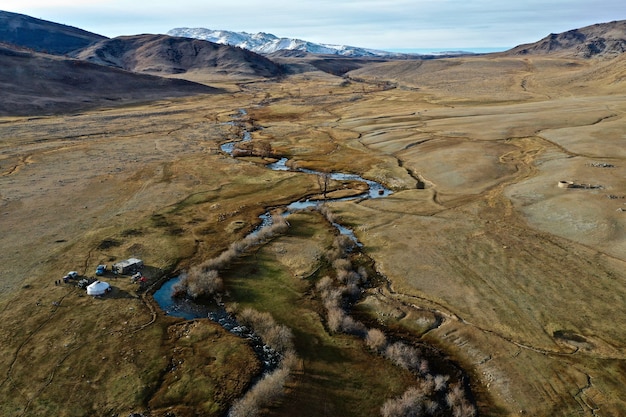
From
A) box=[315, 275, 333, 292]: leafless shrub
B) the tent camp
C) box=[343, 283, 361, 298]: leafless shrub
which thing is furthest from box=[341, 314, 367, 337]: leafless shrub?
the tent camp

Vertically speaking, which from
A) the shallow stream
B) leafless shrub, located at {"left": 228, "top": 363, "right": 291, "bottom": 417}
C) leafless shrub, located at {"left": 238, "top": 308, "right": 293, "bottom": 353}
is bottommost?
the shallow stream

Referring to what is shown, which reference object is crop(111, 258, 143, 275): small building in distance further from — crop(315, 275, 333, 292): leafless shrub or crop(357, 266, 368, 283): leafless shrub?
crop(357, 266, 368, 283): leafless shrub

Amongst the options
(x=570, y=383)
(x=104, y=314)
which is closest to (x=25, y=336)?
(x=104, y=314)

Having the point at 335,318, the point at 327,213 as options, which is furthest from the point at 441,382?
the point at 327,213

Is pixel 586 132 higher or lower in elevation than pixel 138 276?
higher

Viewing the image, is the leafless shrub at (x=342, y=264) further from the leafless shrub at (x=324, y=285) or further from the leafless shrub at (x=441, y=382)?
the leafless shrub at (x=441, y=382)

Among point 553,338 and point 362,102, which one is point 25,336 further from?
point 362,102

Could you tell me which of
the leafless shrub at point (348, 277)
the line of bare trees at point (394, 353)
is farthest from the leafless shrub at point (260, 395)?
the leafless shrub at point (348, 277)
